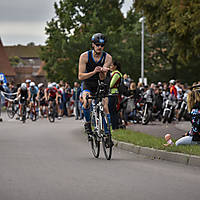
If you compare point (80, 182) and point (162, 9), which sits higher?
point (162, 9)

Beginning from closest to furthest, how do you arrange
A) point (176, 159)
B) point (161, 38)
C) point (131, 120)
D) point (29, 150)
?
point (176, 159) → point (29, 150) → point (131, 120) → point (161, 38)

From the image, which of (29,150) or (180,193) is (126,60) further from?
(180,193)

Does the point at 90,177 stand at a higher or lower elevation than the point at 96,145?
lower

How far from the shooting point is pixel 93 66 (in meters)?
10.5

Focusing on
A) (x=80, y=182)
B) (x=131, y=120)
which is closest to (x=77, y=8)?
(x=131, y=120)

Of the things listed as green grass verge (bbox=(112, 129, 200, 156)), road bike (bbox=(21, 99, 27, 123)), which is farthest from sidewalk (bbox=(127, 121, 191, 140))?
road bike (bbox=(21, 99, 27, 123))

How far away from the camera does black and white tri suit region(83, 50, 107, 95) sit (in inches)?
412

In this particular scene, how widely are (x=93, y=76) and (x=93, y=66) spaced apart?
23cm

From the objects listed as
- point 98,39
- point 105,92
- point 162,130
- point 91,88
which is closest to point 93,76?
point 91,88

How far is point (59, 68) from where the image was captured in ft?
201

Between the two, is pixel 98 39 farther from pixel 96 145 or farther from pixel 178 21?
pixel 178 21

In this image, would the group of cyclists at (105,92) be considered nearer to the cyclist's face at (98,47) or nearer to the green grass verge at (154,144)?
the cyclist's face at (98,47)

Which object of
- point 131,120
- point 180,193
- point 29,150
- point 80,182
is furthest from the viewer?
point 131,120

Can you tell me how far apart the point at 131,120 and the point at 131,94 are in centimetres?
351
